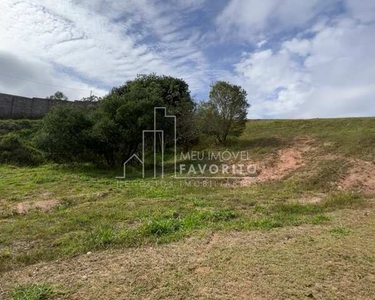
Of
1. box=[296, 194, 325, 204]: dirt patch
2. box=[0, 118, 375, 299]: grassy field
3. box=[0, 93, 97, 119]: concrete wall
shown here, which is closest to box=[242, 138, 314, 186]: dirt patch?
box=[0, 118, 375, 299]: grassy field

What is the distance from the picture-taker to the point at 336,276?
3.10m

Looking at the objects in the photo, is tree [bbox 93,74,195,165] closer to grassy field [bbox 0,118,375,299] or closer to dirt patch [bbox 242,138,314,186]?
grassy field [bbox 0,118,375,299]

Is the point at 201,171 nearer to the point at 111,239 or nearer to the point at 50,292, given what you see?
the point at 111,239

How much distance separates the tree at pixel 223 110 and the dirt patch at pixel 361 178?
559cm

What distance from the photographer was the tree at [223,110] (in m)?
13.6

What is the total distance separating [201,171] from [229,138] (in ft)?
15.0

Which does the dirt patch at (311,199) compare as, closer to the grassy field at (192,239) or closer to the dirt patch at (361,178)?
the grassy field at (192,239)

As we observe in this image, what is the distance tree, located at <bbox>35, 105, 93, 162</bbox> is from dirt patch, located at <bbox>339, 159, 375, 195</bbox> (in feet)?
30.0

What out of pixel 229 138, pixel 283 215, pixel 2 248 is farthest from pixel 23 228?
pixel 229 138

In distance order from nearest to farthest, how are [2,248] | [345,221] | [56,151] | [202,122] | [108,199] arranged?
[2,248]
[345,221]
[108,199]
[56,151]
[202,122]

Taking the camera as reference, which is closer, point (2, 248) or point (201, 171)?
point (2, 248)

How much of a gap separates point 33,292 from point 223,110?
11.7 metres

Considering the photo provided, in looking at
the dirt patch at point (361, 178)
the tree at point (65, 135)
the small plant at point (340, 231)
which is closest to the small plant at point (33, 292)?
the small plant at point (340, 231)

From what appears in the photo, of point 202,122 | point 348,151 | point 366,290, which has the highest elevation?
point 202,122
